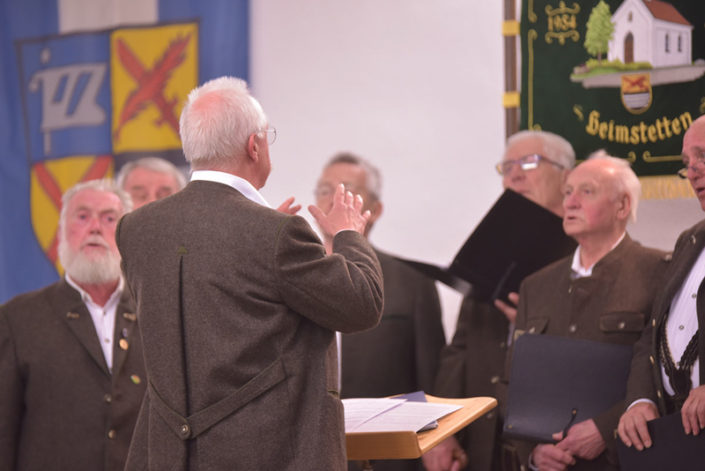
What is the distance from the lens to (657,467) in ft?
9.31

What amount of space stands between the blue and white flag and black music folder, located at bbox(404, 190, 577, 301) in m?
2.22

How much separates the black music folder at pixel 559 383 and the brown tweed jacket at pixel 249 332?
3.91 ft

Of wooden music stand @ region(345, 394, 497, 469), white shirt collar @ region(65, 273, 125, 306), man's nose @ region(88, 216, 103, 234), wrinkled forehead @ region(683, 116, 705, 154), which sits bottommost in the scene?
wooden music stand @ region(345, 394, 497, 469)

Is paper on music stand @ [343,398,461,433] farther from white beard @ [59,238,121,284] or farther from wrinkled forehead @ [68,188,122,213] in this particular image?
wrinkled forehead @ [68,188,122,213]

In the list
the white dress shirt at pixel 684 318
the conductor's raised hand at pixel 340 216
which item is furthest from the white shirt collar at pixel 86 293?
the white dress shirt at pixel 684 318

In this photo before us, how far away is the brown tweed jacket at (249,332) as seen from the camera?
2.22 meters

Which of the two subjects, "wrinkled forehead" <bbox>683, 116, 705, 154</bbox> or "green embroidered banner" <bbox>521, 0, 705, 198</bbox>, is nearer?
"wrinkled forehead" <bbox>683, 116, 705, 154</bbox>

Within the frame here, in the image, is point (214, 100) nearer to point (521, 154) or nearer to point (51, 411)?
point (51, 411)

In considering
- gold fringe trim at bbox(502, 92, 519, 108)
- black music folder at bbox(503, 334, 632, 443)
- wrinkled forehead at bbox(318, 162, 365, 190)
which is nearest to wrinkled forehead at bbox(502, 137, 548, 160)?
gold fringe trim at bbox(502, 92, 519, 108)

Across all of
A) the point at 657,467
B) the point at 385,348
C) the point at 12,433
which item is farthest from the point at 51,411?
the point at 657,467

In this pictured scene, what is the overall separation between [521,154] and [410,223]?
948 millimetres

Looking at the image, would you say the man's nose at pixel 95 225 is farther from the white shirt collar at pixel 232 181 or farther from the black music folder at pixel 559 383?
the black music folder at pixel 559 383

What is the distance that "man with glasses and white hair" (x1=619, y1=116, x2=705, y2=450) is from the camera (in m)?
2.94

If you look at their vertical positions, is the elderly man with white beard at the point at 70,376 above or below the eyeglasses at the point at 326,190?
below
